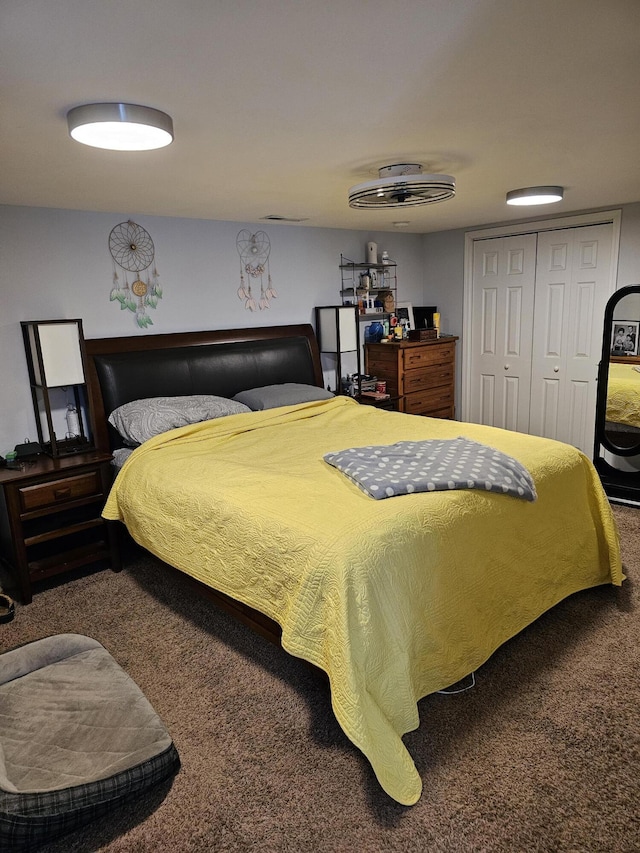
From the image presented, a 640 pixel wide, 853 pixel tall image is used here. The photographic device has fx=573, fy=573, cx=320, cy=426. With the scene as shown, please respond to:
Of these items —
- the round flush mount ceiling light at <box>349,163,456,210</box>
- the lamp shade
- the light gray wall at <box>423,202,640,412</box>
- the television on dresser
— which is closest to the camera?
the round flush mount ceiling light at <box>349,163,456,210</box>

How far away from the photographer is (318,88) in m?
1.64

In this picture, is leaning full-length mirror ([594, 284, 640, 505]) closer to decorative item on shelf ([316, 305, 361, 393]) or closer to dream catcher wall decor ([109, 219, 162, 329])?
decorative item on shelf ([316, 305, 361, 393])

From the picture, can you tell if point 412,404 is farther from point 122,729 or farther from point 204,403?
point 122,729

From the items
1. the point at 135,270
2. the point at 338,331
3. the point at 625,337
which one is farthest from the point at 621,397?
the point at 135,270

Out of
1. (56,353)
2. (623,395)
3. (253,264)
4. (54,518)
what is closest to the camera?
(56,353)

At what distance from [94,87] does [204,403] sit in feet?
7.27

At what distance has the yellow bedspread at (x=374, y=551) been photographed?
72.9 inches

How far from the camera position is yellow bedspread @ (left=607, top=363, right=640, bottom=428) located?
4048 mm

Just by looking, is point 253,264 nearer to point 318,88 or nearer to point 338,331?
point 338,331

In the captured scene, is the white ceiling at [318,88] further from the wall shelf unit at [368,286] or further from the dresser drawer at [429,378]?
the dresser drawer at [429,378]

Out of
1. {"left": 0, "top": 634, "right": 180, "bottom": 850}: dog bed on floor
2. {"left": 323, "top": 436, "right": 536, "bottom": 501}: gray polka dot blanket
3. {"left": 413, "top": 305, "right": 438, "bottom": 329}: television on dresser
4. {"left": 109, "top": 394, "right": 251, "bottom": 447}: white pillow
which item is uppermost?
{"left": 413, "top": 305, "right": 438, "bottom": 329}: television on dresser

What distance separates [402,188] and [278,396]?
5.93ft

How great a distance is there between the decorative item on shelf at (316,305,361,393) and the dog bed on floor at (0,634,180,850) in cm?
293

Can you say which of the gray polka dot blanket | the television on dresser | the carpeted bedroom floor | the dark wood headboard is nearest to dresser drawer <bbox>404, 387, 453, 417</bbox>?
the television on dresser
